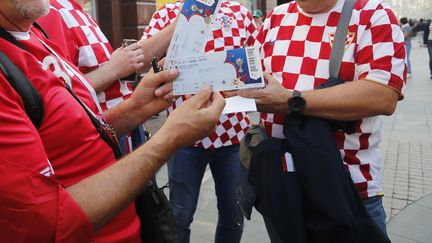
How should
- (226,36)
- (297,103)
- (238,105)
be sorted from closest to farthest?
(238,105), (297,103), (226,36)

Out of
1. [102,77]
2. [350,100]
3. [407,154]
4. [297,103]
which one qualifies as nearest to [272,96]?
[297,103]

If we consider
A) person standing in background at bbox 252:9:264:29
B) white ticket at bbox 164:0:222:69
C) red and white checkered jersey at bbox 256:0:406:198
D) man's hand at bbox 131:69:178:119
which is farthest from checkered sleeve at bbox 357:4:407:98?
person standing in background at bbox 252:9:264:29

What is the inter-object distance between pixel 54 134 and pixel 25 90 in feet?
0.49

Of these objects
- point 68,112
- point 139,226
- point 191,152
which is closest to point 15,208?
point 68,112

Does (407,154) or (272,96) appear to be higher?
(272,96)

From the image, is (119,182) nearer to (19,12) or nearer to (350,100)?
(19,12)

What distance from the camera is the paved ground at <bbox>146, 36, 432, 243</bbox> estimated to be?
10.1 ft

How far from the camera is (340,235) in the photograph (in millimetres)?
1415

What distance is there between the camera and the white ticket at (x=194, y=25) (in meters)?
1.23

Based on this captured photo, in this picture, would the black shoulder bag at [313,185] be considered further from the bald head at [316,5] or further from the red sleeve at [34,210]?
the red sleeve at [34,210]

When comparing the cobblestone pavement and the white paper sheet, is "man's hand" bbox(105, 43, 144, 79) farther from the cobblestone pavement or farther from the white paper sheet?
the cobblestone pavement

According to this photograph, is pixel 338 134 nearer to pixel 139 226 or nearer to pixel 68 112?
pixel 139 226

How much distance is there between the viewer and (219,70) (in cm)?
126

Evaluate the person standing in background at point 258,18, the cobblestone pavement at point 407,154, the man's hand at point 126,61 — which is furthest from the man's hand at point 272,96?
the person standing in background at point 258,18
